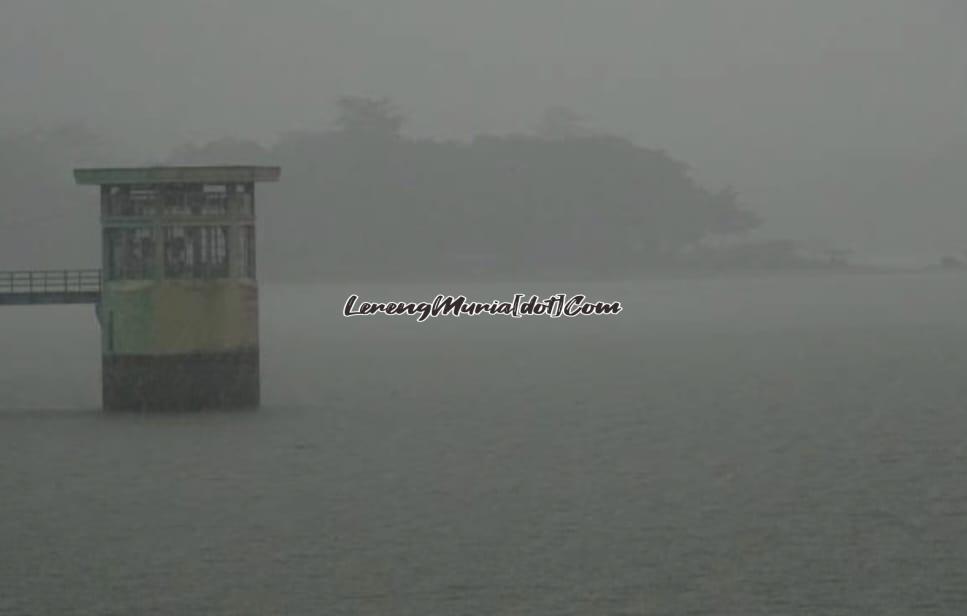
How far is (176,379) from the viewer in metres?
44.2

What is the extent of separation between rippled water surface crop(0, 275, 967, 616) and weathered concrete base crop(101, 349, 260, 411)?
51 centimetres

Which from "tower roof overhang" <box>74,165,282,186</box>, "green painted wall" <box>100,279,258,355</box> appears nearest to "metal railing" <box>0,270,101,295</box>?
"green painted wall" <box>100,279,258,355</box>

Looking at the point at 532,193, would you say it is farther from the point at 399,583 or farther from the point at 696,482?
the point at 399,583

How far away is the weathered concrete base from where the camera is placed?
44.1 metres

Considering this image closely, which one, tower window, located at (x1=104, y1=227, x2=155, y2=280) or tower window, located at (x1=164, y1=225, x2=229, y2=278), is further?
tower window, located at (x1=104, y1=227, x2=155, y2=280)

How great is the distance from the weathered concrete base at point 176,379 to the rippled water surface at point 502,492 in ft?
1.69

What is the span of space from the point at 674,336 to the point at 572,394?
3640 centimetres

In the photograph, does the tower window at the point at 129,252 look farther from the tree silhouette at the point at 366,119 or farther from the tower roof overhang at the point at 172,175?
the tree silhouette at the point at 366,119

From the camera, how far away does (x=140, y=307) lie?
43750 mm

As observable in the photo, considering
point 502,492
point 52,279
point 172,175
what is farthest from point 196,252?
point 502,492

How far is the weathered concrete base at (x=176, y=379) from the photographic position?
4409 centimetres

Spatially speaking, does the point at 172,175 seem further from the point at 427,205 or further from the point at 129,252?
the point at 427,205

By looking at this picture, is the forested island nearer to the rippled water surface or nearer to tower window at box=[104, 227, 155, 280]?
the rippled water surface

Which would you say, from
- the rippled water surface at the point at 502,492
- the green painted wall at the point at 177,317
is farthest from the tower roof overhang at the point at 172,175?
the rippled water surface at the point at 502,492
